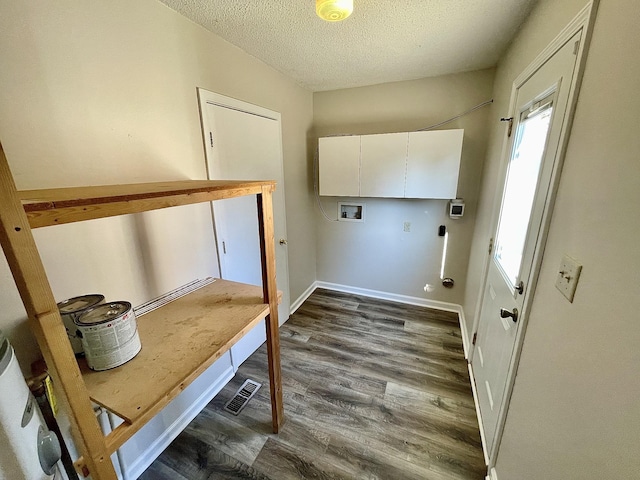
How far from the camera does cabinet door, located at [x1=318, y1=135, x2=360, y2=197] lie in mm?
2574

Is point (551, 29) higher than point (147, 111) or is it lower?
higher

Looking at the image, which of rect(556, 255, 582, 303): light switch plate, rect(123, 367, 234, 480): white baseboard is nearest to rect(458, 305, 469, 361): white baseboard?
rect(556, 255, 582, 303): light switch plate

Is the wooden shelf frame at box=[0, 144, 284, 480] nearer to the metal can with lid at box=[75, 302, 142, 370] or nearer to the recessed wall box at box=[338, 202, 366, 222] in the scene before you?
the metal can with lid at box=[75, 302, 142, 370]

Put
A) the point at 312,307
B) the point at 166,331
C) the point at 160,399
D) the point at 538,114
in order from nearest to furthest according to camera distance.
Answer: the point at 160,399 → the point at 166,331 → the point at 538,114 → the point at 312,307

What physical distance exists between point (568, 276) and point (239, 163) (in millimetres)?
1930

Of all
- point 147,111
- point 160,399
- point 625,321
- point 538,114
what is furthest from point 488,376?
point 147,111

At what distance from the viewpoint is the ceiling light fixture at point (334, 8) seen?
3.26 ft

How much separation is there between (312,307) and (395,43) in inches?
103

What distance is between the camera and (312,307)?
9.81ft

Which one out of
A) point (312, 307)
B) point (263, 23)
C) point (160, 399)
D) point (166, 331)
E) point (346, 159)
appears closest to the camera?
point (160, 399)

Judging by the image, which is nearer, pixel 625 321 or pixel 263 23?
pixel 625 321

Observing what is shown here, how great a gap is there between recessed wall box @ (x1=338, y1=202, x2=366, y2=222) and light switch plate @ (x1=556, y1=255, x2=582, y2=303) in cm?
218

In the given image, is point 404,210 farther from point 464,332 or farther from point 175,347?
point 175,347

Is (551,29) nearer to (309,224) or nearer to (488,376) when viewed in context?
(488,376)
